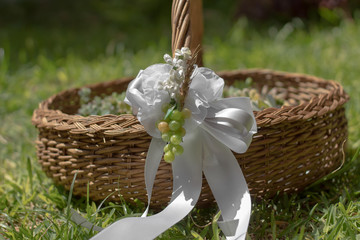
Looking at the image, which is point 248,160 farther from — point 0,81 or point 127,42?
point 127,42

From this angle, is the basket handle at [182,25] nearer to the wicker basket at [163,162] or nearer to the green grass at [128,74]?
the wicker basket at [163,162]

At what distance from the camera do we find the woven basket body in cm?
103

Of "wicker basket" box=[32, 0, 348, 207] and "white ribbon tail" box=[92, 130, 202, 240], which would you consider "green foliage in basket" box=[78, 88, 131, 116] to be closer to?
"wicker basket" box=[32, 0, 348, 207]

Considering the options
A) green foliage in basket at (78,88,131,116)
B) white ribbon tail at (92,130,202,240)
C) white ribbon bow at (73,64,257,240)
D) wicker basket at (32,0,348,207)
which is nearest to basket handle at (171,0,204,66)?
wicker basket at (32,0,348,207)

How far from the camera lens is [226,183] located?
0.99 m

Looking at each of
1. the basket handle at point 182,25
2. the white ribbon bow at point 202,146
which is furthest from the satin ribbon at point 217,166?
the basket handle at point 182,25

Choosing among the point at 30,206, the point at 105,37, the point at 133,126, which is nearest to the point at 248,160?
the point at 133,126

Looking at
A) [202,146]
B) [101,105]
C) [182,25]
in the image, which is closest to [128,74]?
[101,105]

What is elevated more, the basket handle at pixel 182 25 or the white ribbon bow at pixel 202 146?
the basket handle at pixel 182 25

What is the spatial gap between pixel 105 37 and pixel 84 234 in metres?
2.66

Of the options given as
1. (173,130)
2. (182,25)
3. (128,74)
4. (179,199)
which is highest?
(182,25)

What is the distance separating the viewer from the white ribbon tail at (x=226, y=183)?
0.95m

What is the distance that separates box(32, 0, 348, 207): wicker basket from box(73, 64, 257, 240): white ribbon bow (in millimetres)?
55

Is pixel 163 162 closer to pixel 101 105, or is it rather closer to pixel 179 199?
pixel 179 199
